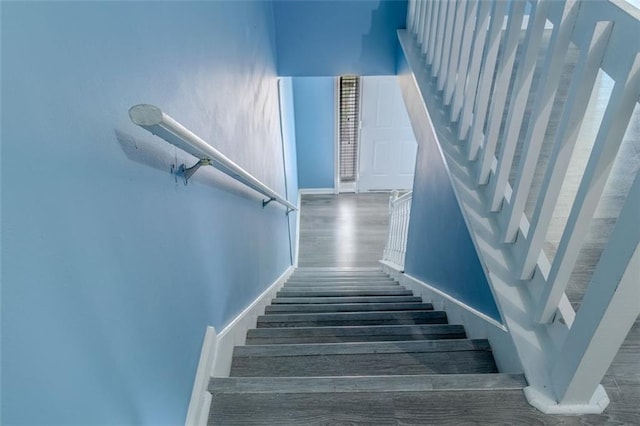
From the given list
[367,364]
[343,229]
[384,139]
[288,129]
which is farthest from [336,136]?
[367,364]

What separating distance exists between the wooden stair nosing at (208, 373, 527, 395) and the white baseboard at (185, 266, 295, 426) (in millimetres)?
40

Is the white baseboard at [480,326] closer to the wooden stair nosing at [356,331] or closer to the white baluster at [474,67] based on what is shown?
the wooden stair nosing at [356,331]

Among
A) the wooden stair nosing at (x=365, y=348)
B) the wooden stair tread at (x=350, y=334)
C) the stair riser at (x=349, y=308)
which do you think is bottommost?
the stair riser at (x=349, y=308)

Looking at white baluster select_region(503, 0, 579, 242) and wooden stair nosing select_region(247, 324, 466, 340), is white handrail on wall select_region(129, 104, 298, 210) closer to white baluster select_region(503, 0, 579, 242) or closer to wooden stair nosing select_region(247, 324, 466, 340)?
wooden stair nosing select_region(247, 324, 466, 340)

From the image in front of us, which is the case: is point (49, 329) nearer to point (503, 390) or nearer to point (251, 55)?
point (503, 390)

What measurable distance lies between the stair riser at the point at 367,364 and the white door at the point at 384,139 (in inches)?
176

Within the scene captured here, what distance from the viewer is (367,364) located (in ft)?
4.13

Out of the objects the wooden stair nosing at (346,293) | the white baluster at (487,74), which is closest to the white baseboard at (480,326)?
the wooden stair nosing at (346,293)

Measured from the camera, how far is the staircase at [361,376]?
3.15 feet

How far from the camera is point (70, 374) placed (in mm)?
537

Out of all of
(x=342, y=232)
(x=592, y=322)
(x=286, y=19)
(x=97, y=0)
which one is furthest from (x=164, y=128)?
(x=342, y=232)

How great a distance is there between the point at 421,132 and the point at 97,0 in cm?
198

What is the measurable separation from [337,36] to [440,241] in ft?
7.31

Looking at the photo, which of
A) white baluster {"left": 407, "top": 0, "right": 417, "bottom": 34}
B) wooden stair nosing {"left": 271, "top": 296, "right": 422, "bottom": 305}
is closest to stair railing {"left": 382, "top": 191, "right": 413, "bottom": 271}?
wooden stair nosing {"left": 271, "top": 296, "right": 422, "bottom": 305}
